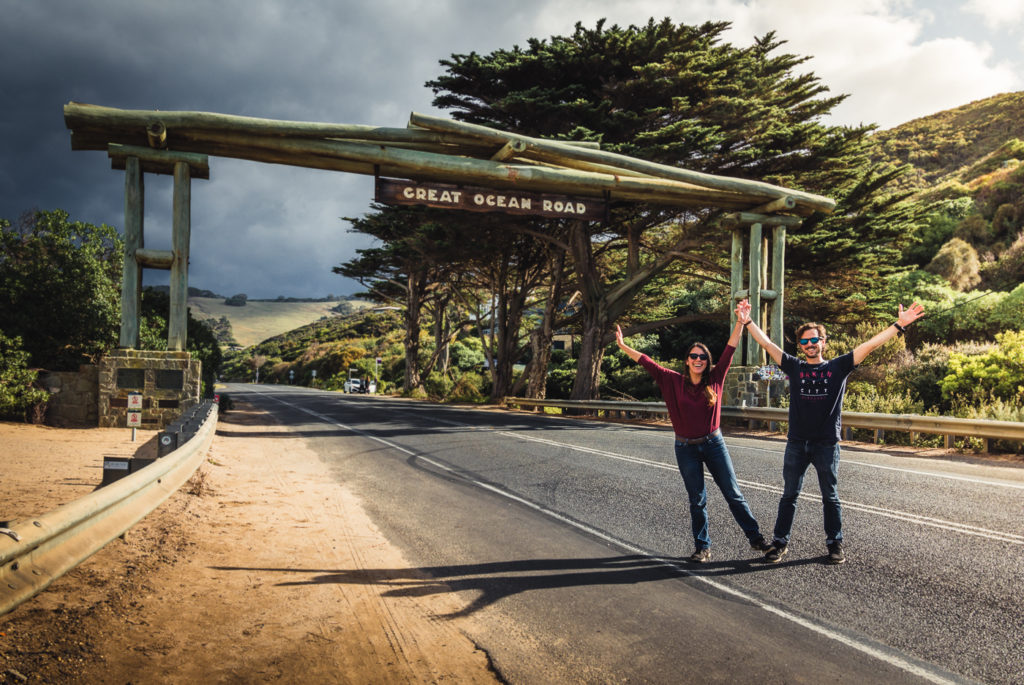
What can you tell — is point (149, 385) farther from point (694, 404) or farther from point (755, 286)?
point (755, 286)

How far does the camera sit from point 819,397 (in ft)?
17.7

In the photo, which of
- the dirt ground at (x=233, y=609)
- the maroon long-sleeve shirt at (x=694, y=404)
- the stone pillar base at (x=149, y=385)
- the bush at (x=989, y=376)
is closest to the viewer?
the dirt ground at (x=233, y=609)

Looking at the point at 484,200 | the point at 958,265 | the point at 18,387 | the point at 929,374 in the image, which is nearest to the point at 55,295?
the point at 18,387

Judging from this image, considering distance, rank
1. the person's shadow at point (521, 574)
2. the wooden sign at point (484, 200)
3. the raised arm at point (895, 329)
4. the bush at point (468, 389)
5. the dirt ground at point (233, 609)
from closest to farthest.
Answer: the dirt ground at point (233, 609) → the person's shadow at point (521, 574) → the raised arm at point (895, 329) → the wooden sign at point (484, 200) → the bush at point (468, 389)

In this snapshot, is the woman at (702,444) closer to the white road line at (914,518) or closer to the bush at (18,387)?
the white road line at (914,518)

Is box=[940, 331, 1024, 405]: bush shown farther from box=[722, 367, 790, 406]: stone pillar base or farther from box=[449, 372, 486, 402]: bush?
box=[449, 372, 486, 402]: bush

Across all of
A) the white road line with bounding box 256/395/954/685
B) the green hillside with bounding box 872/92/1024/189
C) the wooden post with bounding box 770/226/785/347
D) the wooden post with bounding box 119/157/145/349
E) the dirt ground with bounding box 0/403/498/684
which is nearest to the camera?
the dirt ground with bounding box 0/403/498/684

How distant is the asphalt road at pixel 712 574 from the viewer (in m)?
3.64

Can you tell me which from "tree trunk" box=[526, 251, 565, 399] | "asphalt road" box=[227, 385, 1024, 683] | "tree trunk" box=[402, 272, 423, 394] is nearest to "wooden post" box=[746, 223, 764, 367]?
"asphalt road" box=[227, 385, 1024, 683]

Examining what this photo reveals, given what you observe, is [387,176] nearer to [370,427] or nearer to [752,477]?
[370,427]

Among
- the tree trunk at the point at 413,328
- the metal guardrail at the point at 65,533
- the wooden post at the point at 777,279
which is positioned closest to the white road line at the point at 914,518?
the metal guardrail at the point at 65,533

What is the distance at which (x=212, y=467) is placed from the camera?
33.3 ft

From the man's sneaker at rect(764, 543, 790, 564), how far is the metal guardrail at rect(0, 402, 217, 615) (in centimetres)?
487

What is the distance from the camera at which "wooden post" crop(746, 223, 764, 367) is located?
58.4 feet
